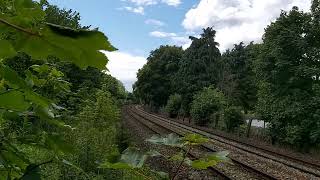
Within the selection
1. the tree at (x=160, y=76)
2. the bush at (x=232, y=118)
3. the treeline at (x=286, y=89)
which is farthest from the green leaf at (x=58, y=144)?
the tree at (x=160, y=76)

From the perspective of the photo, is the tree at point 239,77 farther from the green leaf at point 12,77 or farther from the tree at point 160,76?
the green leaf at point 12,77

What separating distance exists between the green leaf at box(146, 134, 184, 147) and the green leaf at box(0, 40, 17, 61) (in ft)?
1.82

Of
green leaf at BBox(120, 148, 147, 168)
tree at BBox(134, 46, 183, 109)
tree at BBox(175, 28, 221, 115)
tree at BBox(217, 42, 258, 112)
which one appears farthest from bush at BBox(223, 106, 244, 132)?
green leaf at BBox(120, 148, 147, 168)

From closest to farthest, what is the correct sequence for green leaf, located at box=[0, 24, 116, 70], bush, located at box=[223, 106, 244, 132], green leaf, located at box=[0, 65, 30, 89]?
green leaf, located at box=[0, 24, 116, 70]
green leaf, located at box=[0, 65, 30, 89]
bush, located at box=[223, 106, 244, 132]

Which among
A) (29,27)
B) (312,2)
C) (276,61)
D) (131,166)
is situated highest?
(312,2)

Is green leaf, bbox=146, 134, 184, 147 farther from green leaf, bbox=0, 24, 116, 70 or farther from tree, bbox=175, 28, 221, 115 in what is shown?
tree, bbox=175, 28, 221, 115

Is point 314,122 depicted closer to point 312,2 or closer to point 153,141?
point 312,2

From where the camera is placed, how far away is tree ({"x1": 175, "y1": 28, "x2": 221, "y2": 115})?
59.1 meters

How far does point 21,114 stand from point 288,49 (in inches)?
1310

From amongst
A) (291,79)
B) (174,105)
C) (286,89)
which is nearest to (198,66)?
(174,105)

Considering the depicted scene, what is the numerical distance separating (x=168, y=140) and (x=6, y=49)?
64 cm

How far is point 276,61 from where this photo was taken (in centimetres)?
3388

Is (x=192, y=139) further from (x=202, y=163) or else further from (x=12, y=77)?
(x=12, y=77)

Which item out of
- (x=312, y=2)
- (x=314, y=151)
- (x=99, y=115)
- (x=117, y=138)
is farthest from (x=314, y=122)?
(x=99, y=115)
